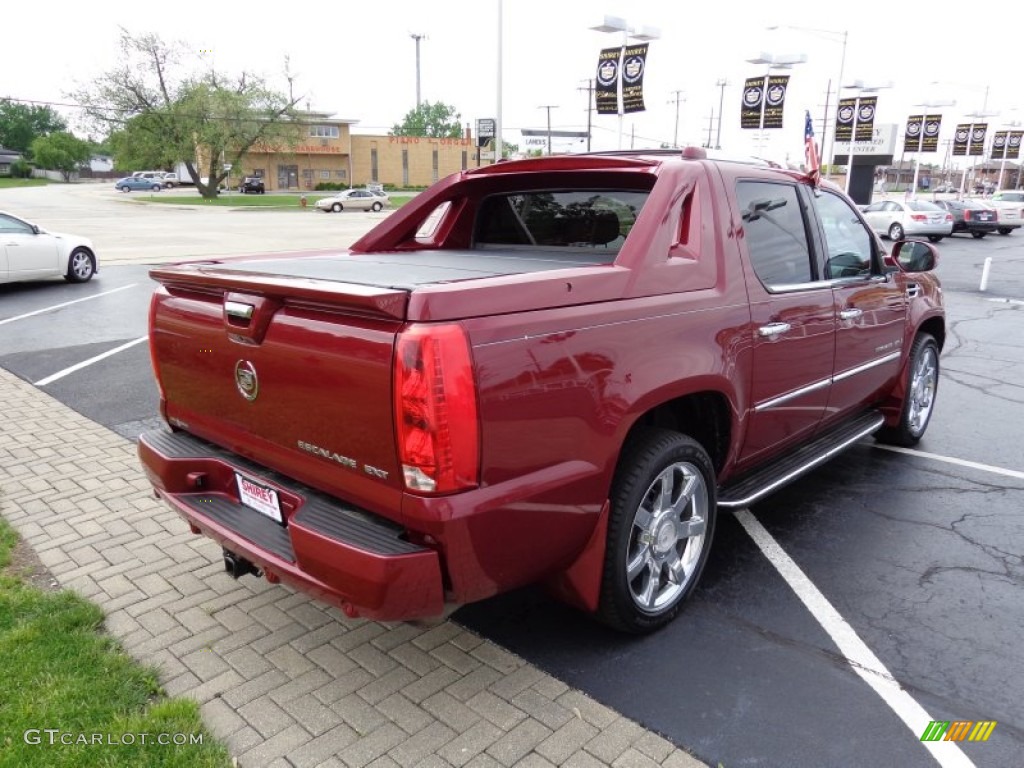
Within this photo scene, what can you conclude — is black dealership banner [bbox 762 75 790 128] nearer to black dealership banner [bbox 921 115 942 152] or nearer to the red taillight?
black dealership banner [bbox 921 115 942 152]

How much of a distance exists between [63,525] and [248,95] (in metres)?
67.6

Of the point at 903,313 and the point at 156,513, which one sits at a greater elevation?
the point at 903,313

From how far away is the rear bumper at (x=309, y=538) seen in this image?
7.80 feet

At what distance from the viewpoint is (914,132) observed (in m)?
45.9

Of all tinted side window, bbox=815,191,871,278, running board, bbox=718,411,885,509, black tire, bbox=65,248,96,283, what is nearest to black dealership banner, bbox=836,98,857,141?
black tire, bbox=65,248,96,283

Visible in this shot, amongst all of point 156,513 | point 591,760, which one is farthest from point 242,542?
point 156,513

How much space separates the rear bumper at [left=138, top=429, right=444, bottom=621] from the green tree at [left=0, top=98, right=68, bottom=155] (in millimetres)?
151990

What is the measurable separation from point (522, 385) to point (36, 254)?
13289mm

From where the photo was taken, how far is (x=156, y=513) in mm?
4465

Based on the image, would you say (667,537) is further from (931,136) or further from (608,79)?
(931,136)

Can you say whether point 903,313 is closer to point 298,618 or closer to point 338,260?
point 338,260

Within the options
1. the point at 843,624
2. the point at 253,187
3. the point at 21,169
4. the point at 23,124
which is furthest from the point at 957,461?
the point at 23,124

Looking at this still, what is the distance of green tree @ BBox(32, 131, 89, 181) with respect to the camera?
103312 mm

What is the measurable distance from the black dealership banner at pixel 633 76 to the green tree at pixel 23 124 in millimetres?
135470
